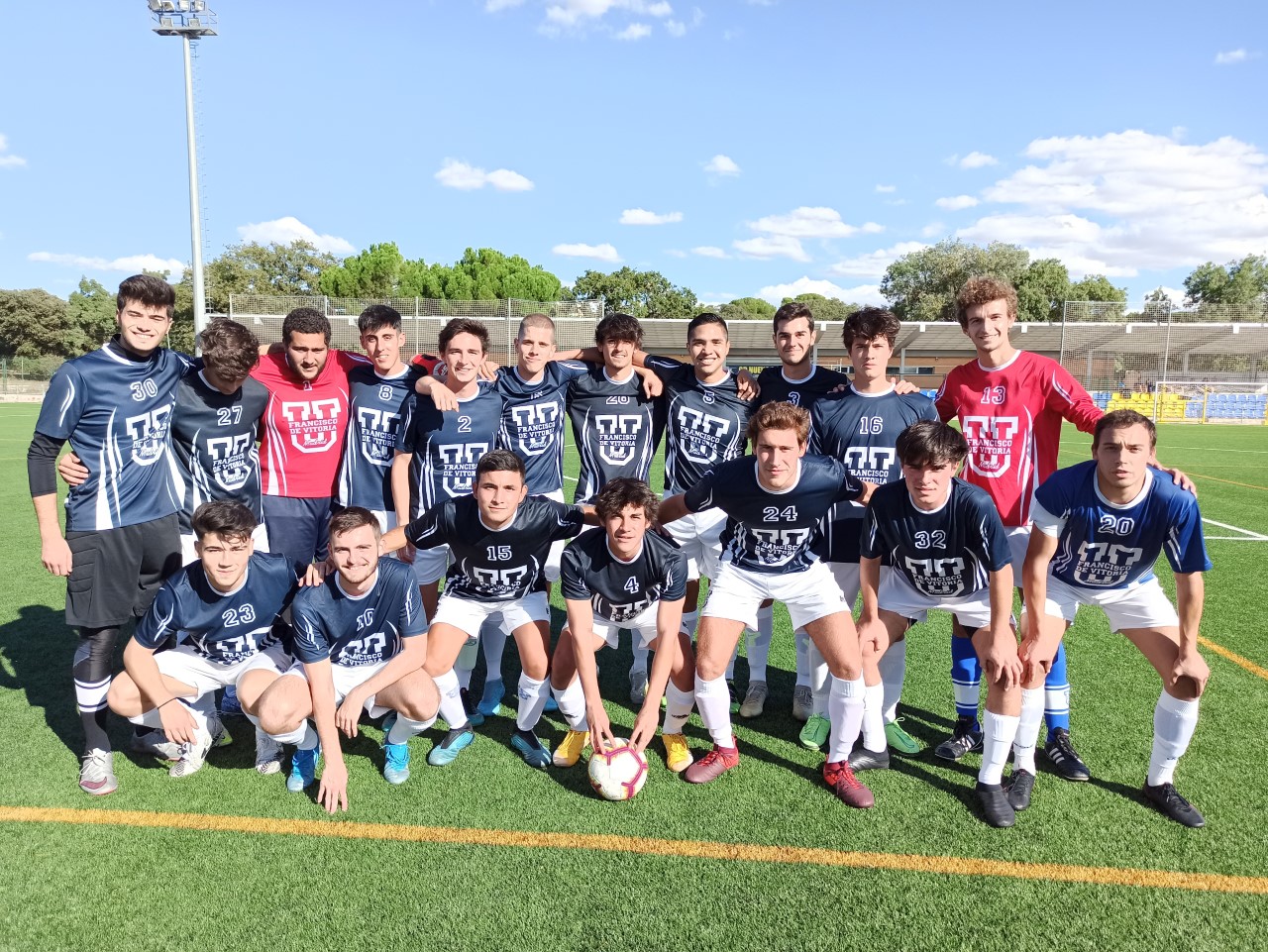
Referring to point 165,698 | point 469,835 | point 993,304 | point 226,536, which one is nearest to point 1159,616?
point 993,304

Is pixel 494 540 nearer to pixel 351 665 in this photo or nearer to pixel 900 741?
pixel 351 665

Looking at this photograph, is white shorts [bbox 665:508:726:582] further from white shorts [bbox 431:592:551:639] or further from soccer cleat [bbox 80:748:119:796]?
soccer cleat [bbox 80:748:119:796]

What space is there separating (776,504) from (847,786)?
128cm

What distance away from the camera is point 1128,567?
326 centimetres

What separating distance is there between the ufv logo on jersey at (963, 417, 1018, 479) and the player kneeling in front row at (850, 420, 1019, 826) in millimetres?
532

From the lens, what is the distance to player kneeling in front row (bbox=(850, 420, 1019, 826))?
126 inches

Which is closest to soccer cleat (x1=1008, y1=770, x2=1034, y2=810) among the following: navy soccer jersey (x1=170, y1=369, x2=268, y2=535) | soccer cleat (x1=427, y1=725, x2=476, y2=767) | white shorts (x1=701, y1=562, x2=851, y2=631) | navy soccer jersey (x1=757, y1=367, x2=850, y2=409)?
white shorts (x1=701, y1=562, x2=851, y2=631)

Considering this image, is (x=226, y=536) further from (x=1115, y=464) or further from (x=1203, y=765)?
(x=1203, y=765)

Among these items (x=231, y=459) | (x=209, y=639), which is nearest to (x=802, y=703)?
(x=209, y=639)

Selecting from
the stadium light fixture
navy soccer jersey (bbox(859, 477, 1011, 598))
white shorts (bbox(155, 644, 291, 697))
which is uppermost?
the stadium light fixture

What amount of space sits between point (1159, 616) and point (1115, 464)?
0.74 meters

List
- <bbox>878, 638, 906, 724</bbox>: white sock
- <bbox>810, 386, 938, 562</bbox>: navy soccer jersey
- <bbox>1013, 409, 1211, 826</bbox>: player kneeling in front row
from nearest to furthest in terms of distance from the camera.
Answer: <bbox>1013, 409, 1211, 826</bbox>: player kneeling in front row, <bbox>878, 638, 906, 724</bbox>: white sock, <bbox>810, 386, 938, 562</bbox>: navy soccer jersey

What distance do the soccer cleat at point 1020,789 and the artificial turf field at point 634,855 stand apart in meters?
0.05

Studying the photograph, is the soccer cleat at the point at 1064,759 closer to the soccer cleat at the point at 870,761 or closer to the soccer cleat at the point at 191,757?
the soccer cleat at the point at 870,761
